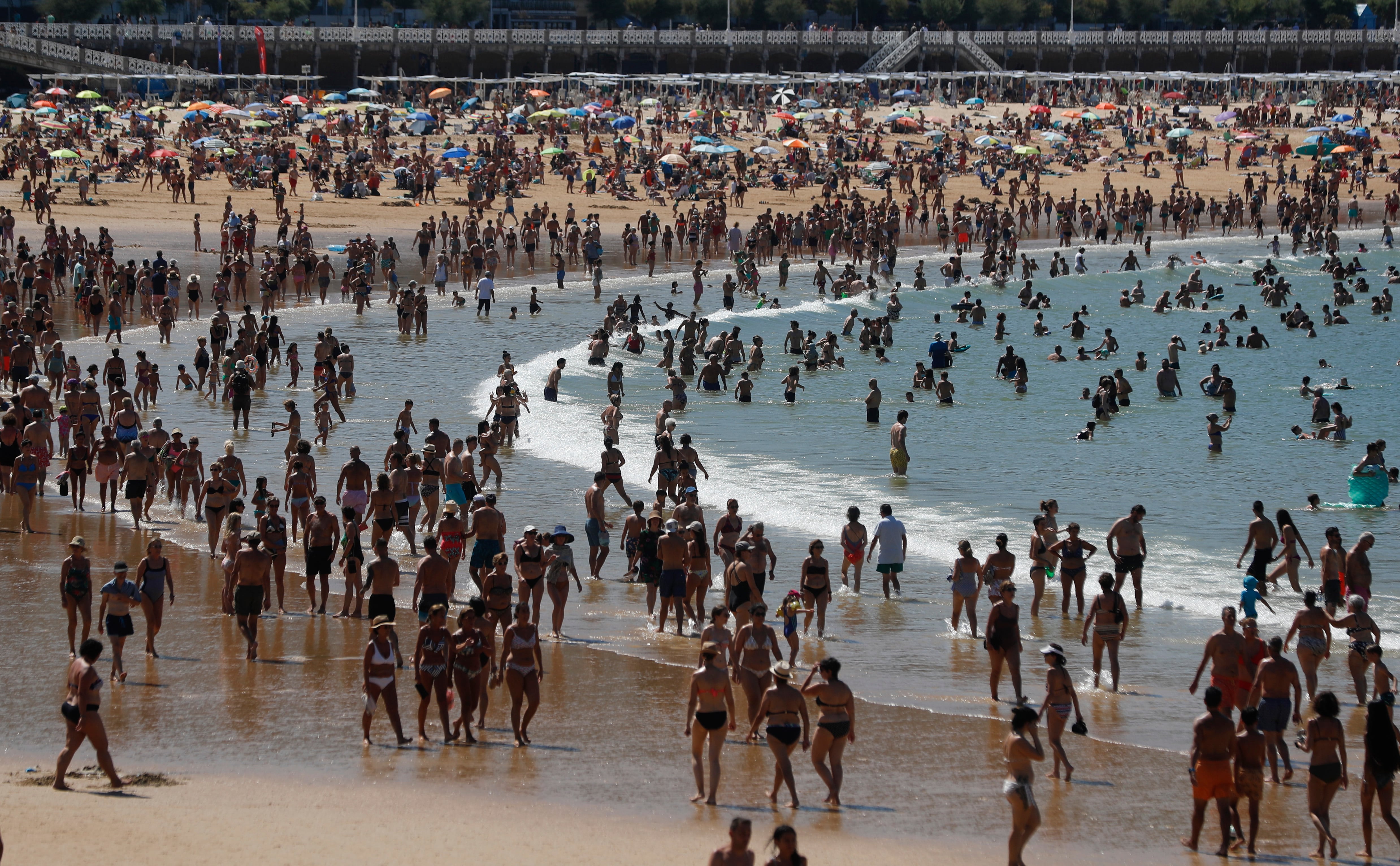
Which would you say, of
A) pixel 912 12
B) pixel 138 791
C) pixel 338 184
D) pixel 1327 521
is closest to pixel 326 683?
pixel 138 791

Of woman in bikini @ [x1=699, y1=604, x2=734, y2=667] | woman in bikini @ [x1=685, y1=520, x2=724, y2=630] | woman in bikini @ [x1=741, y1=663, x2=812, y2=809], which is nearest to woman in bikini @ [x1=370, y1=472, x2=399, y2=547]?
woman in bikini @ [x1=685, y1=520, x2=724, y2=630]

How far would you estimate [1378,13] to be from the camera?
8800 centimetres

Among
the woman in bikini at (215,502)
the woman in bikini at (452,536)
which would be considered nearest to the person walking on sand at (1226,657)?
the woman in bikini at (452,536)

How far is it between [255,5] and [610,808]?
268 ft

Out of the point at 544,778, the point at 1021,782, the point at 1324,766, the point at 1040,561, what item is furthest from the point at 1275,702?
the point at 544,778

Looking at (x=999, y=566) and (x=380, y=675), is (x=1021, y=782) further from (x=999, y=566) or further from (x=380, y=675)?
(x=999, y=566)

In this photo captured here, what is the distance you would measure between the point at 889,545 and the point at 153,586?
5997 mm

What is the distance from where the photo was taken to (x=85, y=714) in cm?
886

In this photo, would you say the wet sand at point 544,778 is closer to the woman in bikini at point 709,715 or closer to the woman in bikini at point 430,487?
the woman in bikini at point 709,715

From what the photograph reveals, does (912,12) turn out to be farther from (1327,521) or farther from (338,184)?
(1327,521)

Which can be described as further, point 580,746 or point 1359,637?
point 1359,637

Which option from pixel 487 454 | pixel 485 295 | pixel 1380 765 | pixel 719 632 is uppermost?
pixel 485 295

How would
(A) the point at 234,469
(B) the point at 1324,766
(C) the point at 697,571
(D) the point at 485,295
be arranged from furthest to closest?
(D) the point at 485,295 < (A) the point at 234,469 < (C) the point at 697,571 < (B) the point at 1324,766

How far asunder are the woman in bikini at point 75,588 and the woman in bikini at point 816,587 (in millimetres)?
5161
